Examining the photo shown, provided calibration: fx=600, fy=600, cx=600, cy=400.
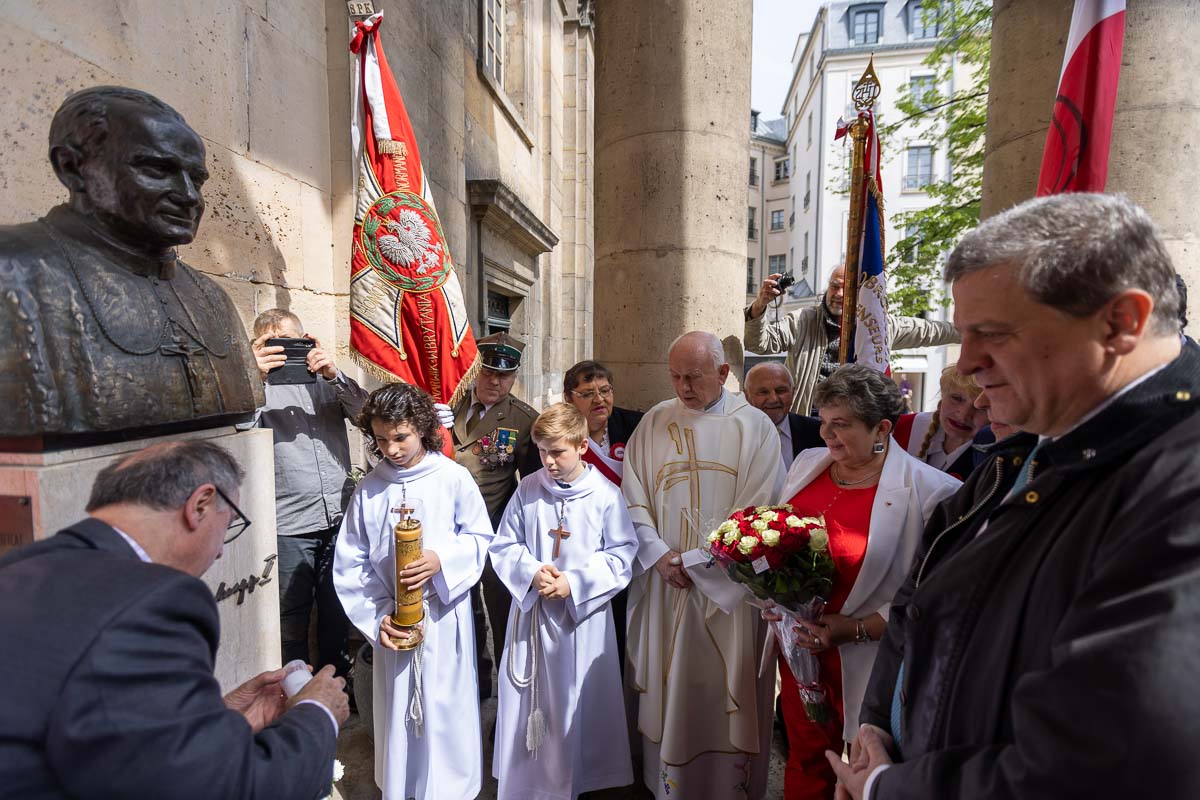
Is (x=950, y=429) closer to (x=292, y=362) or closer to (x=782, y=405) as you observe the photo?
(x=782, y=405)

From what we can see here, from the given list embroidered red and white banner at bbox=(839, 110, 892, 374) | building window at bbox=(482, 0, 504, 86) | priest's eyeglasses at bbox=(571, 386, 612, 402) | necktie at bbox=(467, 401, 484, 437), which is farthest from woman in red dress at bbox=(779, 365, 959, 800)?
building window at bbox=(482, 0, 504, 86)

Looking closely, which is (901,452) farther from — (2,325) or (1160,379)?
(2,325)

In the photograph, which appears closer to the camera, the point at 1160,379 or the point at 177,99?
the point at 1160,379

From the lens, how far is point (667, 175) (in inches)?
158

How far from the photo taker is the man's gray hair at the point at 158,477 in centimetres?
113

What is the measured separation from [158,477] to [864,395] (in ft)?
6.62

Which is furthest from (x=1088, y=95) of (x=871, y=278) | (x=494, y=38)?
(x=494, y=38)

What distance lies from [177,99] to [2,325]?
6.27ft

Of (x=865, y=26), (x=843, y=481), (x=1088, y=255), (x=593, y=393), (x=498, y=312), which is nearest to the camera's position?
(x=1088, y=255)

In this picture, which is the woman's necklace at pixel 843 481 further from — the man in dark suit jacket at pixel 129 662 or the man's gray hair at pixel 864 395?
the man in dark suit jacket at pixel 129 662

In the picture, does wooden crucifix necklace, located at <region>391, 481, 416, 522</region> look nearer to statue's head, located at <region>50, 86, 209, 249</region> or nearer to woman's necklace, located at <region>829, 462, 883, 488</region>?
statue's head, located at <region>50, 86, 209, 249</region>

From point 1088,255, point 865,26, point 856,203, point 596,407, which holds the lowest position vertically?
point 596,407

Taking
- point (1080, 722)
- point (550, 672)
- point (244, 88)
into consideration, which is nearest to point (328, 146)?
point (244, 88)

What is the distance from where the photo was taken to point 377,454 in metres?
2.98
